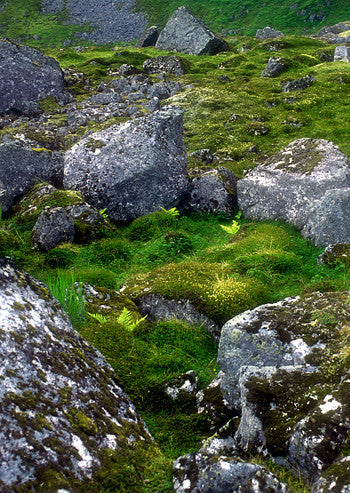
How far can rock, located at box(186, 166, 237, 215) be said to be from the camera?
14906 millimetres

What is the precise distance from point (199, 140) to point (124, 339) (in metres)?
16.8

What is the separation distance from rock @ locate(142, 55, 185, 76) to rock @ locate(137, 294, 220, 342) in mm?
32309

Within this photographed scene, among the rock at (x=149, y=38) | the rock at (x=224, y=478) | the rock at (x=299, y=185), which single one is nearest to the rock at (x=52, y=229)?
the rock at (x=299, y=185)

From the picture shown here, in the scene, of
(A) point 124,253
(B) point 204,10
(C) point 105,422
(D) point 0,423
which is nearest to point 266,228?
(A) point 124,253

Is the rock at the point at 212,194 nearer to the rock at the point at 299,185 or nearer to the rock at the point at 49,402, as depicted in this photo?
the rock at the point at 299,185

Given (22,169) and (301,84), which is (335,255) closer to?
(22,169)

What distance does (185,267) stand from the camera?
995 centimetres

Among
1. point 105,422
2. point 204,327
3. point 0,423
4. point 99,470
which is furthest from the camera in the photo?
point 204,327

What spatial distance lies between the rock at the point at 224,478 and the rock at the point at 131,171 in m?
11.1

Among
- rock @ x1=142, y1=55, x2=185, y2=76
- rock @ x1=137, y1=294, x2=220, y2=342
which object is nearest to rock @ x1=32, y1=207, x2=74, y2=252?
rock @ x1=137, y1=294, x2=220, y2=342

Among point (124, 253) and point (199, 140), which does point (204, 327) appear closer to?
point (124, 253)

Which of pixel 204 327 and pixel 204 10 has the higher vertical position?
pixel 204 10

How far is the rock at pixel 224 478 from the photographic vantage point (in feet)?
12.2

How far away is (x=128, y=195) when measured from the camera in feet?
47.6
